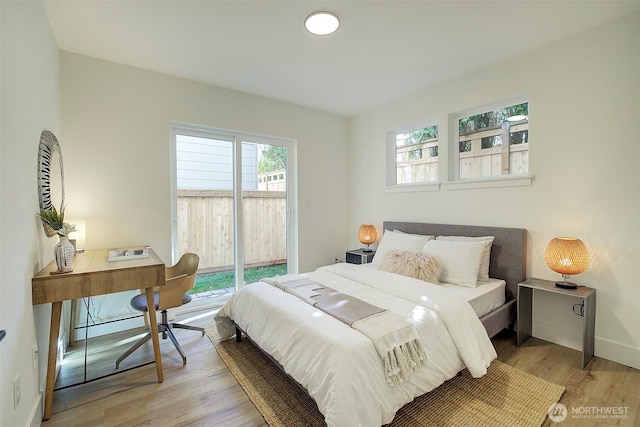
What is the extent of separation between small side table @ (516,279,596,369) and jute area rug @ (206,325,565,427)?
1.69 ft

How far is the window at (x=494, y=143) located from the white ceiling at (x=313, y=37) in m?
0.54

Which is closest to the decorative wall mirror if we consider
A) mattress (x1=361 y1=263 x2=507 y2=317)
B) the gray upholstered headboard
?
mattress (x1=361 y1=263 x2=507 y2=317)

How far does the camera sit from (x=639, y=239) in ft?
7.07

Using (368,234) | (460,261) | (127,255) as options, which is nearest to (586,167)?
(460,261)

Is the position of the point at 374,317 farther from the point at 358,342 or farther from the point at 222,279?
the point at 222,279

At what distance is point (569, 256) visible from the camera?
7.45ft

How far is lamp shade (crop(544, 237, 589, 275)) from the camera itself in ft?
7.41

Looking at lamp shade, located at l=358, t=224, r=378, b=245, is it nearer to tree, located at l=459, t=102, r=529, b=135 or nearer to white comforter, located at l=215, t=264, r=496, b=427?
white comforter, located at l=215, t=264, r=496, b=427

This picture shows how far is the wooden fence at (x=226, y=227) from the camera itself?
344cm

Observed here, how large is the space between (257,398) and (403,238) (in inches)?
86.0

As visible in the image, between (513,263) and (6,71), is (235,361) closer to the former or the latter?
(6,71)

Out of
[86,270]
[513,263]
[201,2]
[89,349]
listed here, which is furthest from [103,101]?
[513,263]

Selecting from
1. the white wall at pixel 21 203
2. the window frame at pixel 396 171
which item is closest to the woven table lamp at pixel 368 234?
the window frame at pixel 396 171

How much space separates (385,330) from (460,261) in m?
1.42
